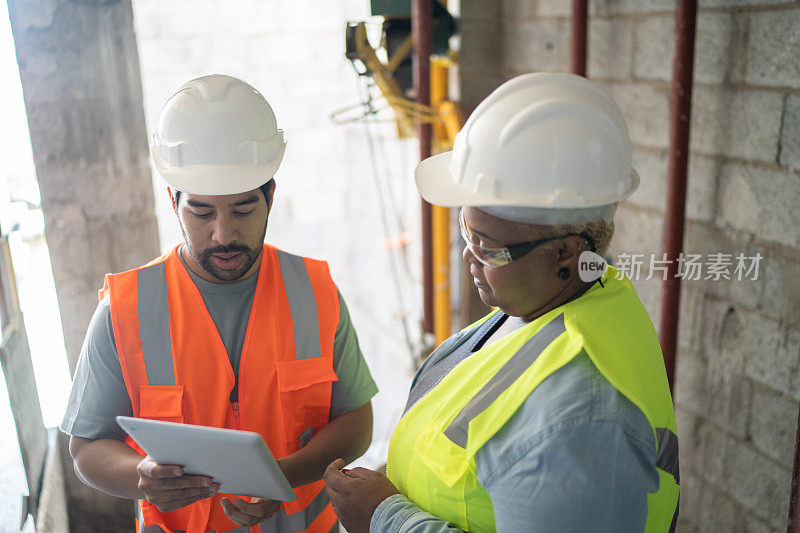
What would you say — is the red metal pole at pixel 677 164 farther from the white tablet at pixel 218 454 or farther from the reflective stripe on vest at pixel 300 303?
the white tablet at pixel 218 454

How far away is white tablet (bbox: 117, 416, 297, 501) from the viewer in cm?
138

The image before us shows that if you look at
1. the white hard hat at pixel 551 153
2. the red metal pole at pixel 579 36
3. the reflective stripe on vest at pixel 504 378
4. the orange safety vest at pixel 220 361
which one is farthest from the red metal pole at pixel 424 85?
the reflective stripe on vest at pixel 504 378

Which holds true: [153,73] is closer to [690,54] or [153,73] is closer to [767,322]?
[690,54]

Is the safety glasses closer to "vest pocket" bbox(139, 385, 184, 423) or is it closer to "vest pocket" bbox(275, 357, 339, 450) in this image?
"vest pocket" bbox(275, 357, 339, 450)

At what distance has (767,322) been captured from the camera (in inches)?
101

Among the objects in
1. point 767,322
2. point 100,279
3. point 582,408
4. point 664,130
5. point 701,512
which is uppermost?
point 664,130

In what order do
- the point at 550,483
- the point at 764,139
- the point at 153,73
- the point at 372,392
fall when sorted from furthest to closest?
the point at 153,73 → the point at 764,139 → the point at 372,392 → the point at 550,483

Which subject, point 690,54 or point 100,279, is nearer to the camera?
point 690,54

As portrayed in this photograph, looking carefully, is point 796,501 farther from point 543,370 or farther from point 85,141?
point 85,141

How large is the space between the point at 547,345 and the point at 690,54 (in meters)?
1.70

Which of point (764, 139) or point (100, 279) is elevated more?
point (764, 139)

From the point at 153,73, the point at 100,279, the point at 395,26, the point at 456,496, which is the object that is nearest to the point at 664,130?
the point at 395,26

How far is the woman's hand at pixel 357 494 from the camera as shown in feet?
4.88

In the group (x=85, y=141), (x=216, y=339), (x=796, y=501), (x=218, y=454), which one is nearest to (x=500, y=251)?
(x=218, y=454)
